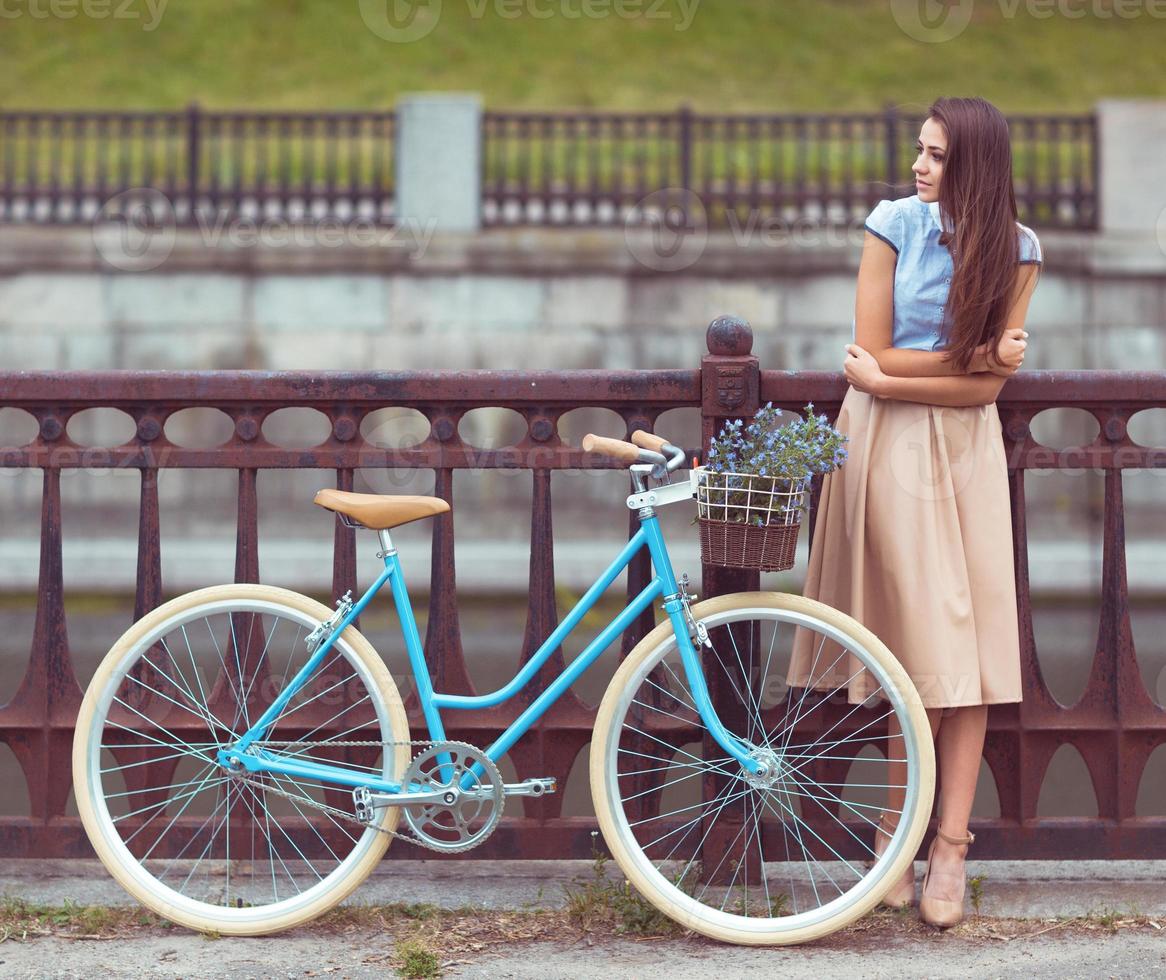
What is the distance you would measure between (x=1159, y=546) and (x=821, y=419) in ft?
30.6

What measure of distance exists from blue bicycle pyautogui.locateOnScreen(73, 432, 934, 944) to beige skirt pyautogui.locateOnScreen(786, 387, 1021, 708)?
0.12 m

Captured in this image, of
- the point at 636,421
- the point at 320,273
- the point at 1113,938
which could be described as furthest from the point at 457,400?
the point at 320,273

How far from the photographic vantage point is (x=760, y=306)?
12438 mm

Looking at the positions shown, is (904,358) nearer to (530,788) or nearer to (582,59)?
(530,788)

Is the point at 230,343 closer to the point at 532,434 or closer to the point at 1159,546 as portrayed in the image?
the point at 1159,546

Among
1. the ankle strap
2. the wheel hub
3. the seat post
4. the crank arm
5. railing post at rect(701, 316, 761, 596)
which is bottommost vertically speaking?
the ankle strap

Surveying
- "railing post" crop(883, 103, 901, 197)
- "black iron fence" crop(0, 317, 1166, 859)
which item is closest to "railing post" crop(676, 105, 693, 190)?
"railing post" crop(883, 103, 901, 197)

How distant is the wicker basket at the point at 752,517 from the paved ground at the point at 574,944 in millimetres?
971

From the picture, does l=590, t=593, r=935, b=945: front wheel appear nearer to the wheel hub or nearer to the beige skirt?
the wheel hub

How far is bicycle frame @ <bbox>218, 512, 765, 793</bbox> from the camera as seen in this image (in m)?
3.67

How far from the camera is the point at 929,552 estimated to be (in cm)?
373

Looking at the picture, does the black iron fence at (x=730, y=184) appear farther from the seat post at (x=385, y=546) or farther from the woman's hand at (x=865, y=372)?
the seat post at (x=385, y=546)

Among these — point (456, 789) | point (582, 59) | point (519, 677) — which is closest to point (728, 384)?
point (519, 677)

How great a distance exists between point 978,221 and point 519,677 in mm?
1593
